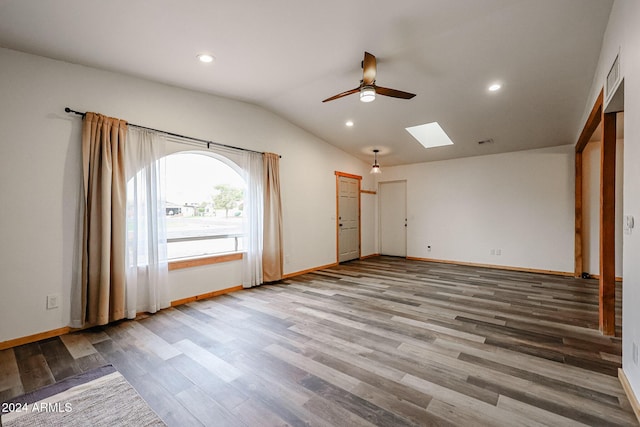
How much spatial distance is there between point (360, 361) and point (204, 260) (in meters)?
2.85

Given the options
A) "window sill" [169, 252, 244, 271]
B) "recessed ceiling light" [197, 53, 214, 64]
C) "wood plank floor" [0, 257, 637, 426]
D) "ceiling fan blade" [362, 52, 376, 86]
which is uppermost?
"recessed ceiling light" [197, 53, 214, 64]

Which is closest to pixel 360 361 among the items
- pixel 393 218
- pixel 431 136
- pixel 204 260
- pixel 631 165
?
pixel 631 165

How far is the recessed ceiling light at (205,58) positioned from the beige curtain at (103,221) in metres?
1.21

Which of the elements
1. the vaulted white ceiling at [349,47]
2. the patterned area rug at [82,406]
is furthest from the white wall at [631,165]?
the patterned area rug at [82,406]

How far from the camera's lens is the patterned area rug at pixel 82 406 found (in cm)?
171

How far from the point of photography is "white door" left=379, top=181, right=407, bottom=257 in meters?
7.75

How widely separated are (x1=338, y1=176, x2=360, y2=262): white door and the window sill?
9.36 ft

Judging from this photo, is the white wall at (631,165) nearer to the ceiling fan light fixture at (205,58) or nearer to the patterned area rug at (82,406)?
the patterned area rug at (82,406)

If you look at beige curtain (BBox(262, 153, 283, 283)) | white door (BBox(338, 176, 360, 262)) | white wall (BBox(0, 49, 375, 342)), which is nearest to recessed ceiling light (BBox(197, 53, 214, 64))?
white wall (BBox(0, 49, 375, 342))

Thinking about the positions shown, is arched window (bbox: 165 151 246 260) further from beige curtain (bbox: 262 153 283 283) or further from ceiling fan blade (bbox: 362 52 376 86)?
ceiling fan blade (bbox: 362 52 376 86)

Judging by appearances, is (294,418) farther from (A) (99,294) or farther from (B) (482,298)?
(B) (482,298)

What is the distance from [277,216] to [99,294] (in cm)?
269

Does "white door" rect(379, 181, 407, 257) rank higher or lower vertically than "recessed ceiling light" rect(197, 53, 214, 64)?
lower

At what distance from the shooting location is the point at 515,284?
4852 millimetres
